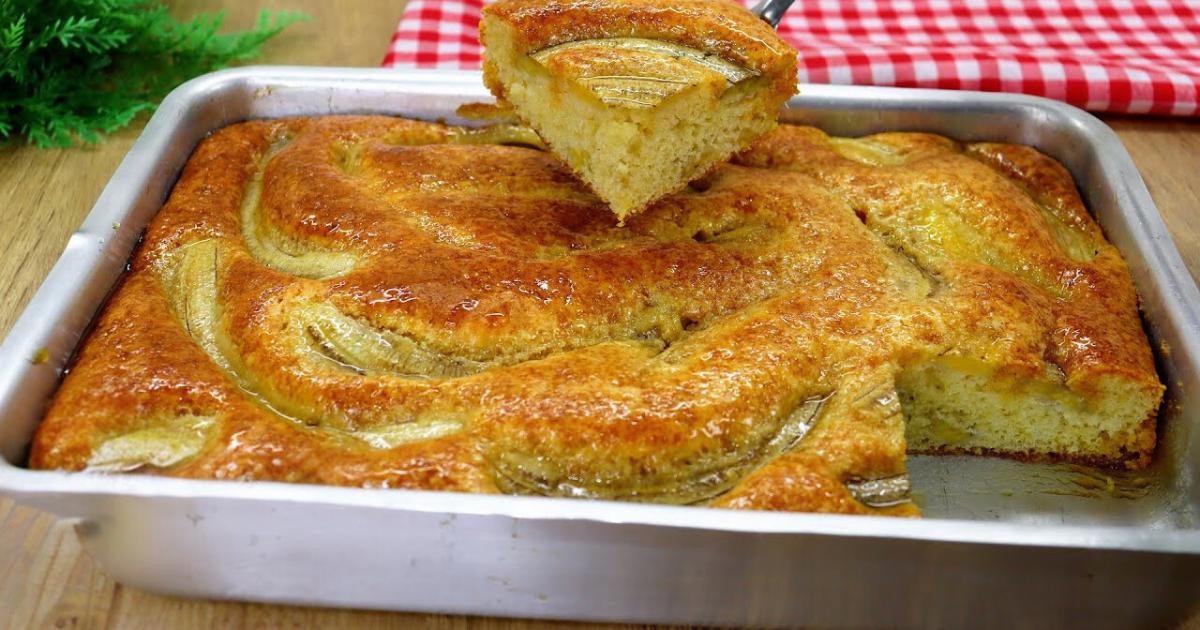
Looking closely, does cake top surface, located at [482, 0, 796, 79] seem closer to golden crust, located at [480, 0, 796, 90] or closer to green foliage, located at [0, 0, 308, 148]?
golden crust, located at [480, 0, 796, 90]

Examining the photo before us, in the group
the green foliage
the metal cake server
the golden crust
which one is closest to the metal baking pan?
the golden crust

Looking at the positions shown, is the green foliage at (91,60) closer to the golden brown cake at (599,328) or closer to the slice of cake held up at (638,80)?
the golden brown cake at (599,328)

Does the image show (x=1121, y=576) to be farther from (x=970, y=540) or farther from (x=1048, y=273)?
(x=1048, y=273)

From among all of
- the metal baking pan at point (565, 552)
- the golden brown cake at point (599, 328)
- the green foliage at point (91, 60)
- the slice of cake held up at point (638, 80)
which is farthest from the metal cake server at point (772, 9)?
the green foliage at point (91, 60)

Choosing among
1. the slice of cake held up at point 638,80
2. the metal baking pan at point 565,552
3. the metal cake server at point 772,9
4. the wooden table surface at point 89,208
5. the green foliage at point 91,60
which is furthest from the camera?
the green foliage at point 91,60

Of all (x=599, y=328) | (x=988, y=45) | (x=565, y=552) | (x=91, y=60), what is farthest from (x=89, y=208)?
(x=988, y=45)

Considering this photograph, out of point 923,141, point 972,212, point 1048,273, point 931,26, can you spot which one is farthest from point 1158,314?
point 931,26

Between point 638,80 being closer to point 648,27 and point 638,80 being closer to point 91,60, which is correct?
point 648,27
